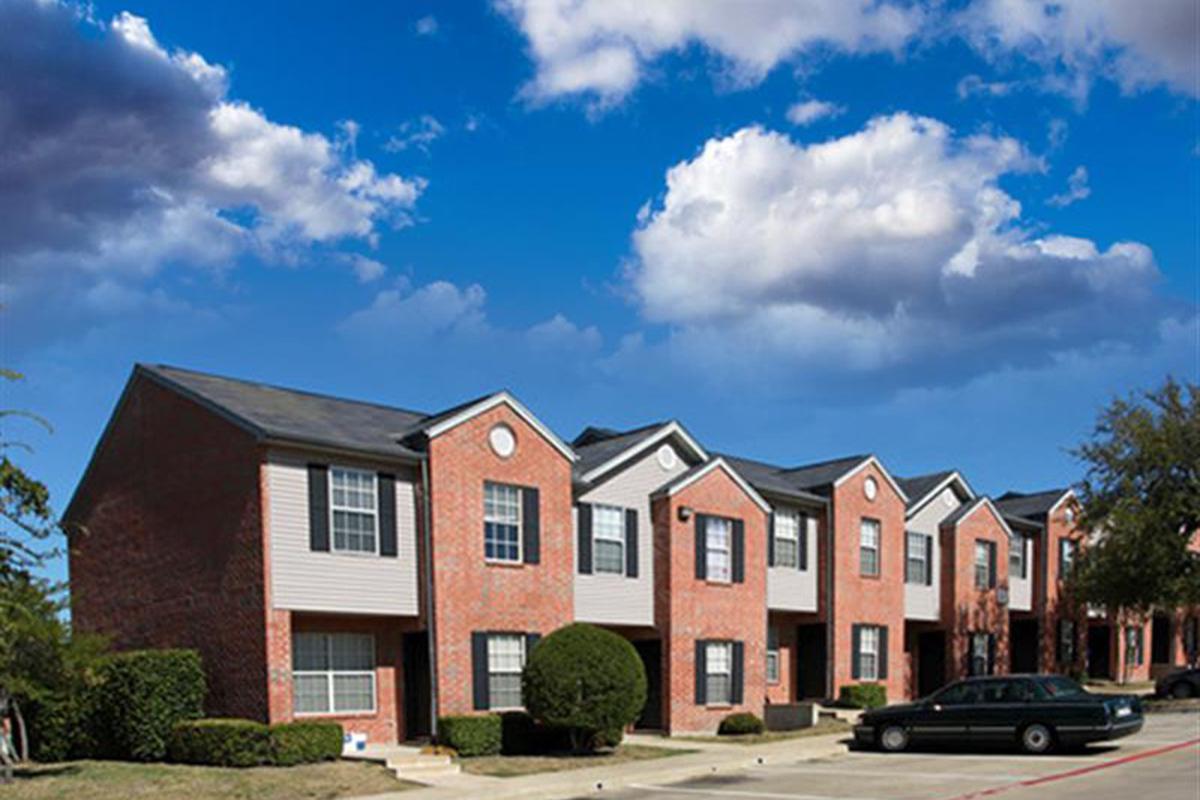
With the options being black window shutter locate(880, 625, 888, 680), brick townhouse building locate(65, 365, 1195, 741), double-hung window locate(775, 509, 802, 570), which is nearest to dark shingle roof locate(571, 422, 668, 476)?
brick townhouse building locate(65, 365, 1195, 741)

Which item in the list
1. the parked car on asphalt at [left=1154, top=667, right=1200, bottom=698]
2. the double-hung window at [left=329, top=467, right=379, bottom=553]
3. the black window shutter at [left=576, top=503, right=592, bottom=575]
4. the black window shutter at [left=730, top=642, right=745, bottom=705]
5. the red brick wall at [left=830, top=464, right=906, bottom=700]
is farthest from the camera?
the parked car on asphalt at [left=1154, top=667, right=1200, bottom=698]

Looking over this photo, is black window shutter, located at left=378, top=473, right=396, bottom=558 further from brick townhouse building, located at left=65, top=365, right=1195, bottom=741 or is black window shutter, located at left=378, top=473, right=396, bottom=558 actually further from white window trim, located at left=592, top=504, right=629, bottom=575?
white window trim, located at left=592, top=504, right=629, bottom=575

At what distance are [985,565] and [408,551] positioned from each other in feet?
76.6

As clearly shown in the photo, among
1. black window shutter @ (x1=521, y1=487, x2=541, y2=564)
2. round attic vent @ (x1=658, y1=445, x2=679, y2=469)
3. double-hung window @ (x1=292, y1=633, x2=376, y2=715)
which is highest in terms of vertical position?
round attic vent @ (x1=658, y1=445, x2=679, y2=469)

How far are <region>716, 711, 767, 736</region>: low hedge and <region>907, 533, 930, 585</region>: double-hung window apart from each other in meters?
10.6

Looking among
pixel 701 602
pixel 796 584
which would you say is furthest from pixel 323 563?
pixel 796 584

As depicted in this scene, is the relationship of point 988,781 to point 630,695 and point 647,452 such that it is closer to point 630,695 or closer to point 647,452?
point 630,695

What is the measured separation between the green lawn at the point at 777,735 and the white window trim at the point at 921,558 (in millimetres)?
8122

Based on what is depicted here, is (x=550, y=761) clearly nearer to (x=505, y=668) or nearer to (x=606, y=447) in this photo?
(x=505, y=668)

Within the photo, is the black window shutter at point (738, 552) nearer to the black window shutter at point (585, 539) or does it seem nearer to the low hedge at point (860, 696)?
the black window shutter at point (585, 539)

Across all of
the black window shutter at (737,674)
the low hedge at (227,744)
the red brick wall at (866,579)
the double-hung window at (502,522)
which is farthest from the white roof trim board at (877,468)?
the low hedge at (227,744)

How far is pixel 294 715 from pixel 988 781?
38.5 feet

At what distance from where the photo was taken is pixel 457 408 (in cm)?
2452

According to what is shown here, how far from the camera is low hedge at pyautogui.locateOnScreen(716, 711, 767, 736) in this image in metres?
28.2
